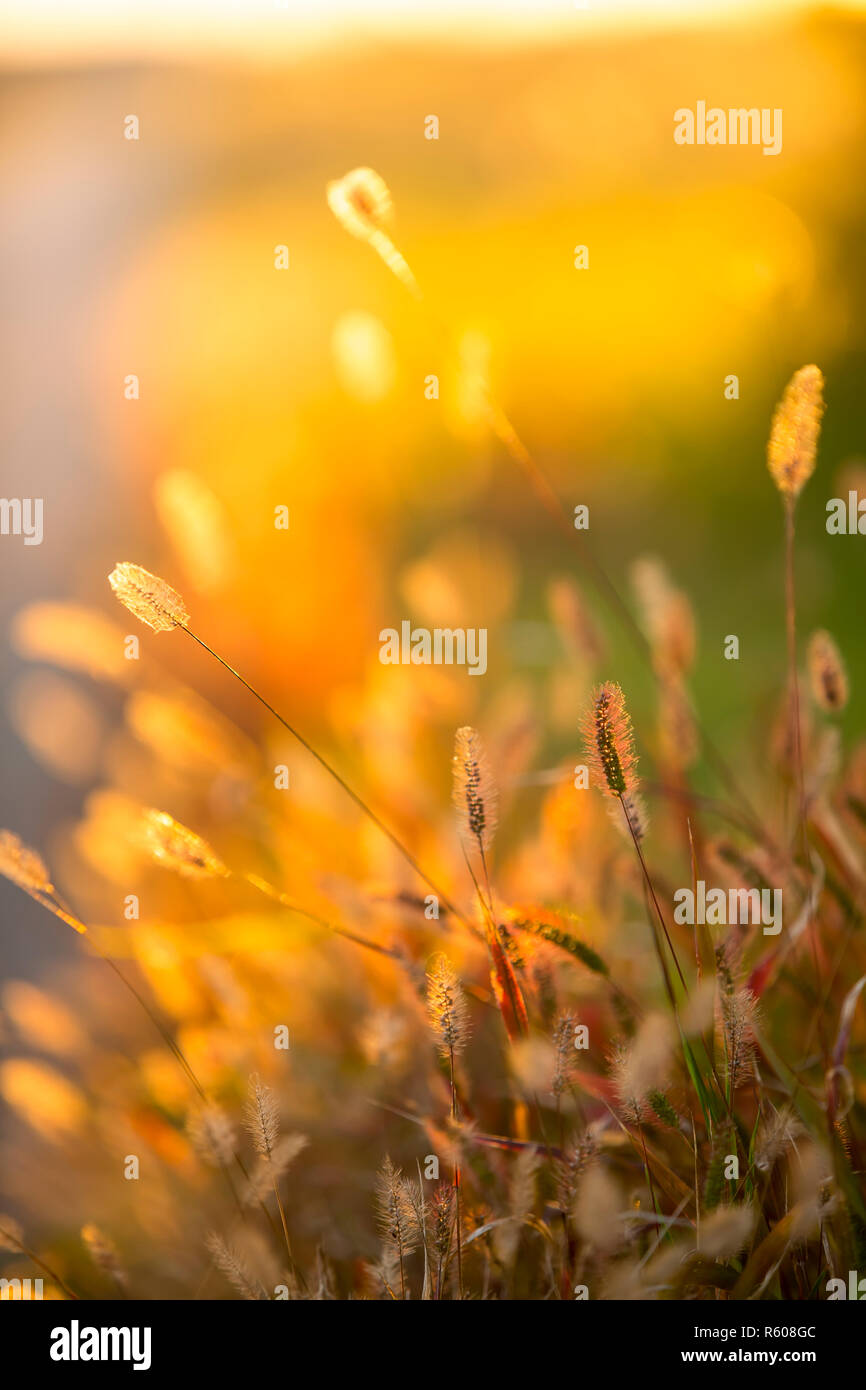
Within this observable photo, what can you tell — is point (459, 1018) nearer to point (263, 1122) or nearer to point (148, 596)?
point (263, 1122)

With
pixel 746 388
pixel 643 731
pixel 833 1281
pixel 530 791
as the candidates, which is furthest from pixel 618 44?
pixel 833 1281

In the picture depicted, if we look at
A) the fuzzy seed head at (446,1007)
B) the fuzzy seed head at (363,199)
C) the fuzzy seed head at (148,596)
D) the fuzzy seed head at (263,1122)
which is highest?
the fuzzy seed head at (363,199)

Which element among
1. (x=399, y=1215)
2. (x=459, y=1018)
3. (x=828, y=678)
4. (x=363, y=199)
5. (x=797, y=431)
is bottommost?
(x=399, y=1215)

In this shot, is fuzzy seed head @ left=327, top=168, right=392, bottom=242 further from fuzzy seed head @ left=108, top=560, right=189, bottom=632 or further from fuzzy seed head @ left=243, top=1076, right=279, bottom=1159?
→ fuzzy seed head @ left=243, top=1076, right=279, bottom=1159

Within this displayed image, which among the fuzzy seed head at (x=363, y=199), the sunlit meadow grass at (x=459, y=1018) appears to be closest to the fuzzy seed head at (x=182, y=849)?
the sunlit meadow grass at (x=459, y=1018)

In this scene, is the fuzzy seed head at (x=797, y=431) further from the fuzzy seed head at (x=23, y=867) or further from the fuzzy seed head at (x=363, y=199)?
the fuzzy seed head at (x=23, y=867)

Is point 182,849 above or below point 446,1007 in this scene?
above

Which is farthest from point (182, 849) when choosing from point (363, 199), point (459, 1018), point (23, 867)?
point (363, 199)

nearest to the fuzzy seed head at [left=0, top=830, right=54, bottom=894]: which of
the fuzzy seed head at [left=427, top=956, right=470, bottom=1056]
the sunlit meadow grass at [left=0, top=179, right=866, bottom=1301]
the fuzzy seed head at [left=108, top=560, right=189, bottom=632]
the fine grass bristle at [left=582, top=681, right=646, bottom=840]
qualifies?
the sunlit meadow grass at [left=0, top=179, right=866, bottom=1301]

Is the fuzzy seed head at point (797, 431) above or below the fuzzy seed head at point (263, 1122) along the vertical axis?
above
